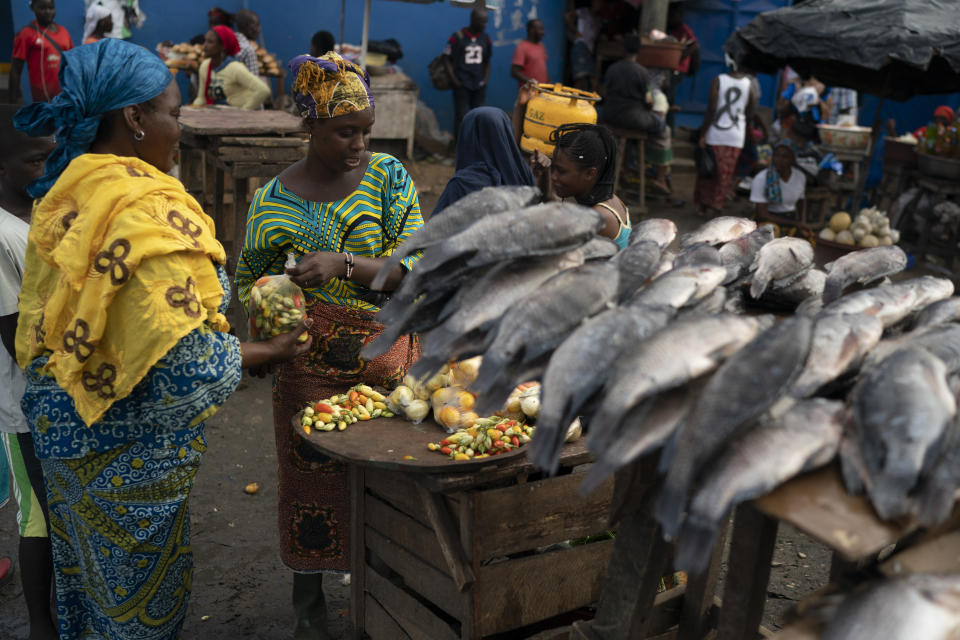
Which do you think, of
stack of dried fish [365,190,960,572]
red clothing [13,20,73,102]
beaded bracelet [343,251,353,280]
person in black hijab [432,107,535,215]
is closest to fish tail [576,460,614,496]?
stack of dried fish [365,190,960,572]

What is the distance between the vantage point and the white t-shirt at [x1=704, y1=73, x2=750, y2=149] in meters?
10.2

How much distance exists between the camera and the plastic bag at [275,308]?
2635 millimetres

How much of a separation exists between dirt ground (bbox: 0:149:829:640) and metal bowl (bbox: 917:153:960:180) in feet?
19.7

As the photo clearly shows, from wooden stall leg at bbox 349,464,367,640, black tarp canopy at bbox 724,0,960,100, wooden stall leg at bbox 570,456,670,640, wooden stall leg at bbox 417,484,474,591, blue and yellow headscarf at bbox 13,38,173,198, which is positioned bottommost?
wooden stall leg at bbox 349,464,367,640

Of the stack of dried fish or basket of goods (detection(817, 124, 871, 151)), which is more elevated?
basket of goods (detection(817, 124, 871, 151))

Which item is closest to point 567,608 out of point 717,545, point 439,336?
point 717,545

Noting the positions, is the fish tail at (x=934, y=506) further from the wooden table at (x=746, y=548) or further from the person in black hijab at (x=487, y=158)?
the person in black hijab at (x=487, y=158)

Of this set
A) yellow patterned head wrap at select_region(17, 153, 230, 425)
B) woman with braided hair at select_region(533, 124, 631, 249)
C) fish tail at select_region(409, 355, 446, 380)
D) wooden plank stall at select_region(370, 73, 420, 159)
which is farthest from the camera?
wooden plank stall at select_region(370, 73, 420, 159)

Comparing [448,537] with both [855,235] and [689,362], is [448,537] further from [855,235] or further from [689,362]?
[855,235]

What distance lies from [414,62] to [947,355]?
457 inches

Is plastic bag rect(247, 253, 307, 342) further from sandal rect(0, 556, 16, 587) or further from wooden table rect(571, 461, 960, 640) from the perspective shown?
sandal rect(0, 556, 16, 587)

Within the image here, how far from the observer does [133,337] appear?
2199mm

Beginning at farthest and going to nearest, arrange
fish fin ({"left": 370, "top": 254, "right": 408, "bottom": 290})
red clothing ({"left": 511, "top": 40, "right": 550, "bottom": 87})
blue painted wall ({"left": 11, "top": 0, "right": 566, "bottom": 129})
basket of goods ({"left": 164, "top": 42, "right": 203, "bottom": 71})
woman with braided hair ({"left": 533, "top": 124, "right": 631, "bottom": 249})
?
blue painted wall ({"left": 11, "top": 0, "right": 566, "bottom": 129}), red clothing ({"left": 511, "top": 40, "right": 550, "bottom": 87}), basket of goods ({"left": 164, "top": 42, "right": 203, "bottom": 71}), woman with braided hair ({"left": 533, "top": 124, "right": 631, "bottom": 249}), fish fin ({"left": 370, "top": 254, "right": 408, "bottom": 290})

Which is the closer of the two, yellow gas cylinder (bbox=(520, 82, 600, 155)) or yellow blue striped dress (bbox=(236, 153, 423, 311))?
yellow blue striped dress (bbox=(236, 153, 423, 311))
